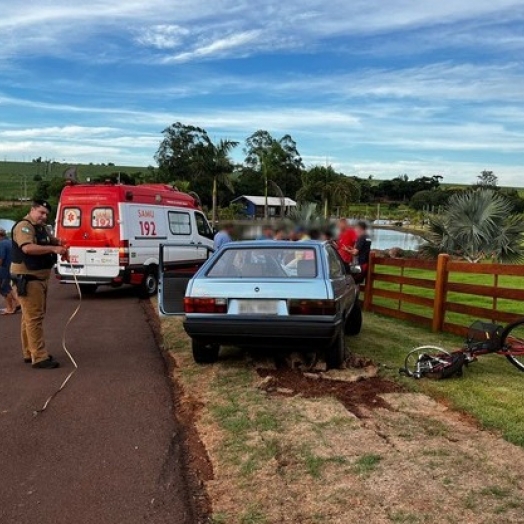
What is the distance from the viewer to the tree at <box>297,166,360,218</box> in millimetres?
50656

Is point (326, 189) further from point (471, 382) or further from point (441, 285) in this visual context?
point (471, 382)

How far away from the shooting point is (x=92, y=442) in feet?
15.8

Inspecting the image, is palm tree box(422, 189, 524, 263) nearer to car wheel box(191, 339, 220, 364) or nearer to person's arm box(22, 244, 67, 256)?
car wheel box(191, 339, 220, 364)

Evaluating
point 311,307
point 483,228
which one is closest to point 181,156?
point 483,228

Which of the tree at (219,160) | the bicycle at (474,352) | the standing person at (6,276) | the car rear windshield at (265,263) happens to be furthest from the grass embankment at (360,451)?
the tree at (219,160)

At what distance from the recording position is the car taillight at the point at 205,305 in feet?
21.3

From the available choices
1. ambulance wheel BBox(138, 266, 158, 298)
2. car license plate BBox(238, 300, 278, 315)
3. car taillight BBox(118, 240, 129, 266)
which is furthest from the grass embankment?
ambulance wheel BBox(138, 266, 158, 298)

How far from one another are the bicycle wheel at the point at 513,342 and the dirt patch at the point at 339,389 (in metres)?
1.36

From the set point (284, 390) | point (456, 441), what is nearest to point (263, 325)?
point (284, 390)

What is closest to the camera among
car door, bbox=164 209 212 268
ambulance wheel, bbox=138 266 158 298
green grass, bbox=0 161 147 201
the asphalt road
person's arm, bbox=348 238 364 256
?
the asphalt road

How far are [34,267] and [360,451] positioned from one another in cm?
440

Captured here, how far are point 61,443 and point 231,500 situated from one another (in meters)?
1.71

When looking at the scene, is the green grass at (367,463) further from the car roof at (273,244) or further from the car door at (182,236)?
the car door at (182,236)

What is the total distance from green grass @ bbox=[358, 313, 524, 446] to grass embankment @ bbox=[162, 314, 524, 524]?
2 cm
